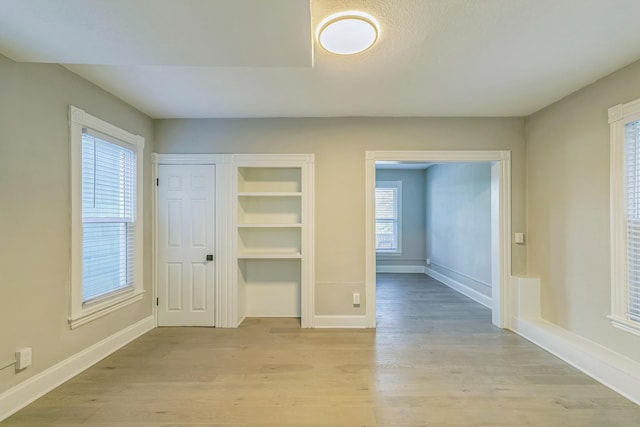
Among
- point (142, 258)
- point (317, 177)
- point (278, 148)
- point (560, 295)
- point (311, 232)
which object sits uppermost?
point (278, 148)

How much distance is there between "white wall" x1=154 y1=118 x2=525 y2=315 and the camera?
346 centimetres

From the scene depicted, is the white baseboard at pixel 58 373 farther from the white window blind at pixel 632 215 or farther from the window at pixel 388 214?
the window at pixel 388 214

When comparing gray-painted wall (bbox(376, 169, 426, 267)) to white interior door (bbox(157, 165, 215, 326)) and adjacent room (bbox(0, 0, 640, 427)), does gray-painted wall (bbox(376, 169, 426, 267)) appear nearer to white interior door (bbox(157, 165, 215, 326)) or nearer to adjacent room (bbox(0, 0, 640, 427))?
adjacent room (bbox(0, 0, 640, 427))

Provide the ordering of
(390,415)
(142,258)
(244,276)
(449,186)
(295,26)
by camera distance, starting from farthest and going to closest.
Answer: (449,186), (244,276), (142,258), (390,415), (295,26)

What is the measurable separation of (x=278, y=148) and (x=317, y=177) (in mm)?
586

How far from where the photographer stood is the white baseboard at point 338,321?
344cm

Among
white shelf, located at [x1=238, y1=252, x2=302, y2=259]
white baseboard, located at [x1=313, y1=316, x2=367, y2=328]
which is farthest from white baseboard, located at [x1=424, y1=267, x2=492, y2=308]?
white shelf, located at [x1=238, y1=252, x2=302, y2=259]

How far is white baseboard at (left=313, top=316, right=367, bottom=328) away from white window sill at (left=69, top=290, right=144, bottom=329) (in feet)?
6.55

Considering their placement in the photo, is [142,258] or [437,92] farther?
[142,258]

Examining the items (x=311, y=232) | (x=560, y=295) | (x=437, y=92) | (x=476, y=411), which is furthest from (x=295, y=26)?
(x=560, y=295)

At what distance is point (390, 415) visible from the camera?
1.88m

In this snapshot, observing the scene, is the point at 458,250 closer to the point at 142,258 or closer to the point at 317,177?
the point at 317,177

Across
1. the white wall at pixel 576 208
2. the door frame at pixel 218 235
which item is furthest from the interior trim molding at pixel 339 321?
the white wall at pixel 576 208

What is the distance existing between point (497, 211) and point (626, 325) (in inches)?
60.7
